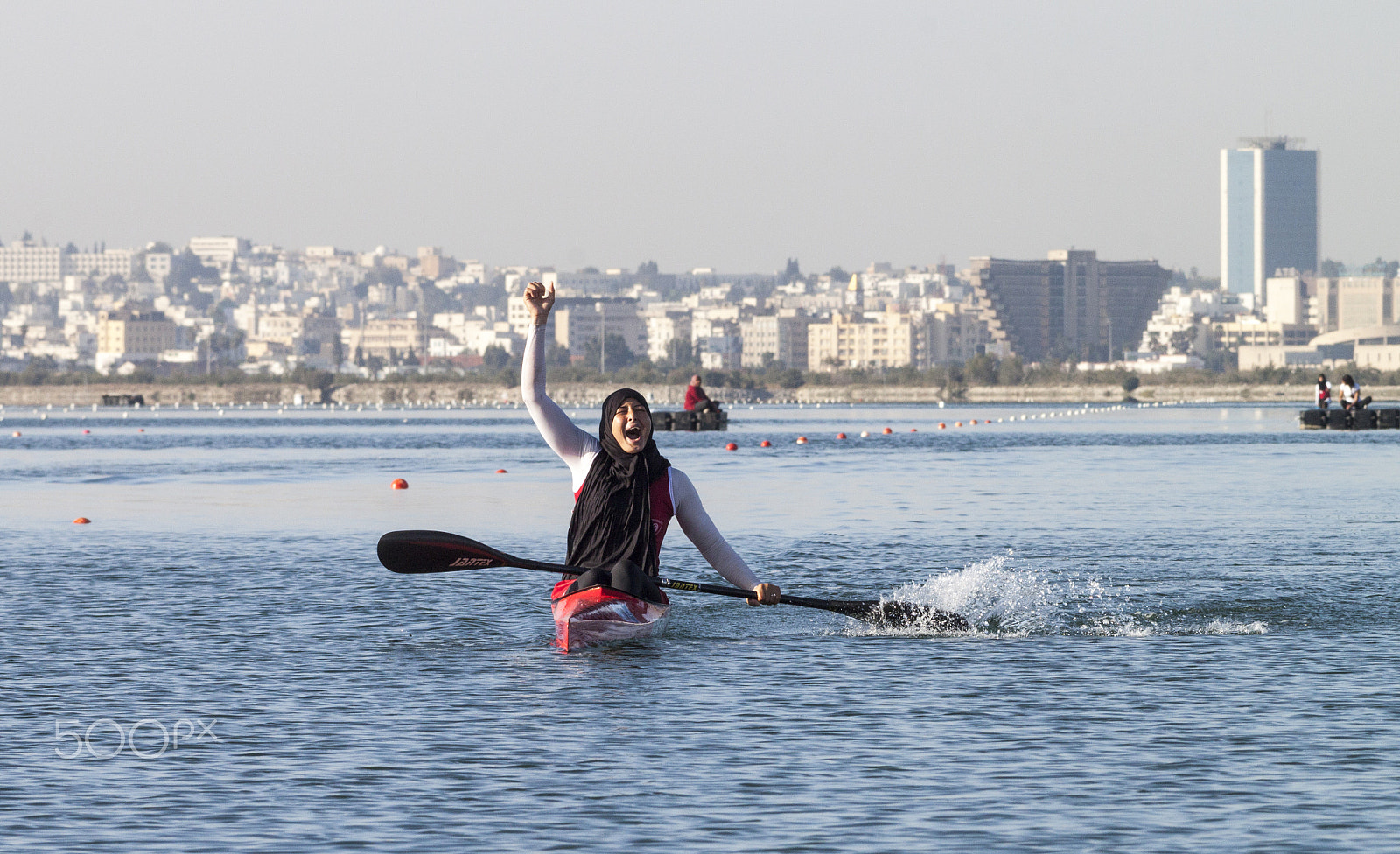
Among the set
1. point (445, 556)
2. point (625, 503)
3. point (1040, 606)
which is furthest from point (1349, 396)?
point (625, 503)

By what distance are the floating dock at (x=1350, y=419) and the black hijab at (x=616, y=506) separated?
198 feet

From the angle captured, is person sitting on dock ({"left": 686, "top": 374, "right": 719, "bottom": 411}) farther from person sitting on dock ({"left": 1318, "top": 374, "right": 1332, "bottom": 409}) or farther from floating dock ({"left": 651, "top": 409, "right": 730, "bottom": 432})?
person sitting on dock ({"left": 1318, "top": 374, "right": 1332, "bottom": 409})

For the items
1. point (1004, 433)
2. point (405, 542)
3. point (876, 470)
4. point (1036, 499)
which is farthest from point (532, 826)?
point (1004, 433)

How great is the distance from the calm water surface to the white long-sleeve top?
2.82ft

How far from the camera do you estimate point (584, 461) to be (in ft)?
49.3

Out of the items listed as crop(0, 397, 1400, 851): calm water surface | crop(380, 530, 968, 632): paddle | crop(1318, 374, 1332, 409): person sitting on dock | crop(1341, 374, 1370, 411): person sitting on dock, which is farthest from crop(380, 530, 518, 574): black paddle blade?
crop(1318, 374, 1332, 409): person sitting on dock

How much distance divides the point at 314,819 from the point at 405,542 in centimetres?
682

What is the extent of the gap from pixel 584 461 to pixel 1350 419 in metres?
61.6

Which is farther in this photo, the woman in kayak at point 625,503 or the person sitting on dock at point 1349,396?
the person sitting on dock at point 1349,396

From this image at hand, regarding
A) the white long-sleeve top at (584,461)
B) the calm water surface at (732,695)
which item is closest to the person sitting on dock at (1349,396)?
the calm water surface at (732,695)

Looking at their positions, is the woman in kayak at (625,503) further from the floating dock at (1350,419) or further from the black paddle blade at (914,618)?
the floating dock at (1350,419)

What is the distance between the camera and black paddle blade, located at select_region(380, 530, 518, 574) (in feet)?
55.0

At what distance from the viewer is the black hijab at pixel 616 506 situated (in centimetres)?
1485

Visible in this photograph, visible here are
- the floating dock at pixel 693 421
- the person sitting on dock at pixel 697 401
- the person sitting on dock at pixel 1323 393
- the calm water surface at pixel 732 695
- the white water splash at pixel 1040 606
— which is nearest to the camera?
the calm water surface at pixel 732 695
